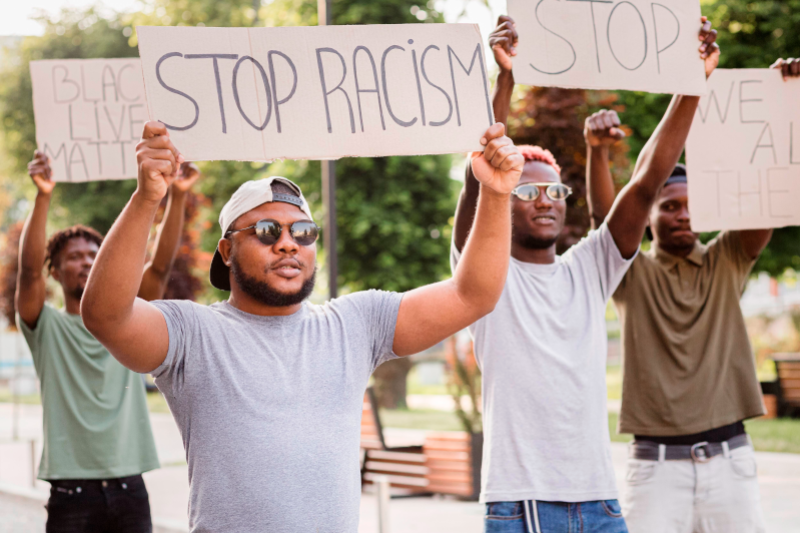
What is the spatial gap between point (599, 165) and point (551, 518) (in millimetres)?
1648

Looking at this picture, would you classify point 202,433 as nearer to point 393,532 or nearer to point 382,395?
point 393,532

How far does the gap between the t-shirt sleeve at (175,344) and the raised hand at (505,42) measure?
152cm

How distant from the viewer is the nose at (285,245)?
2.65 meters

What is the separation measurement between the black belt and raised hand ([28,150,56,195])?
9.85ft

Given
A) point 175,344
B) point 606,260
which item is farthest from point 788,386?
point 175,344

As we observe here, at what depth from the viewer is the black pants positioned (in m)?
4.18

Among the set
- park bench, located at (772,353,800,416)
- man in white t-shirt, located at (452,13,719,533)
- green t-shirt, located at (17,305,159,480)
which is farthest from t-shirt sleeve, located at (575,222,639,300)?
park bench, located at (772,353,800,416)

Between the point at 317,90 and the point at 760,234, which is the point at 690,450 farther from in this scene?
the point at 317,90

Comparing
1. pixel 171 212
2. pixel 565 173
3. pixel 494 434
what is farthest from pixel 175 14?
pixel 494 434

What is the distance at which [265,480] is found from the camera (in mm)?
2438

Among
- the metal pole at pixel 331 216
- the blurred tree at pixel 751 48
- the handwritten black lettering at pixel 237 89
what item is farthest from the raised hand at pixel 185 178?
the blurred tree at pixel 751 48

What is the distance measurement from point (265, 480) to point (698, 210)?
2492mm

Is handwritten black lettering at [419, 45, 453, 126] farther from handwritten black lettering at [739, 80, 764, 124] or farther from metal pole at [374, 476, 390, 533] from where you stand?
metal pole at [374, 476, 390, 533]

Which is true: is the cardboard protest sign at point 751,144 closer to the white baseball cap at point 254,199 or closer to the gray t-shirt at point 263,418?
the white baseball cap at point 254,199
